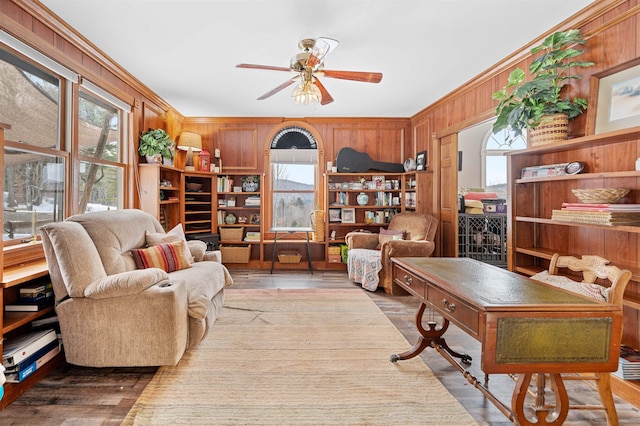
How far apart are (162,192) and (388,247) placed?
11.2ft

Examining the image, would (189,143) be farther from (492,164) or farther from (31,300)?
(492,164)

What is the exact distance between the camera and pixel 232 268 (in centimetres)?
549

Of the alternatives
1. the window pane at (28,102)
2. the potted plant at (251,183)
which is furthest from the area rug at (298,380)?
the potted plant at (251,183)

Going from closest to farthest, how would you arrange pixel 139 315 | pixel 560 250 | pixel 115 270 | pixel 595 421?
1. pixel 595 421
2. pixel 139 315
3. pixel 115 270
4. pixel 560 250

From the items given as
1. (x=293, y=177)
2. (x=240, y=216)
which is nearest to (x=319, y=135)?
(x=293, y=177)

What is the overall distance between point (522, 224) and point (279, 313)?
2.47 metres

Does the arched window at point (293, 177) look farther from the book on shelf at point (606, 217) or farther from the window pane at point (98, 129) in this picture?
the book on shelf at point (606, 217)

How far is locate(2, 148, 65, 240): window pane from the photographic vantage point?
2.43 metres

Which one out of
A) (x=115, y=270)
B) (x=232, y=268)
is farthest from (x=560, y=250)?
(x=232, y=268)

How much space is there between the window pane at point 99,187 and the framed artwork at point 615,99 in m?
4.52

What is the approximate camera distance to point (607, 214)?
2.00 metres

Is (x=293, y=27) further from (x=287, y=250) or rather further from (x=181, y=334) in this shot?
(x=287, y=250)

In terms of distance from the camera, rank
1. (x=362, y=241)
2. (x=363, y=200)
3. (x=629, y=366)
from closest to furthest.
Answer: (x=629, y=366) → (x=362, y=241) → (x=363, y=200)

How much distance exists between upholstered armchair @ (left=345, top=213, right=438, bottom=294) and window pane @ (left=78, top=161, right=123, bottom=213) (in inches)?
123
